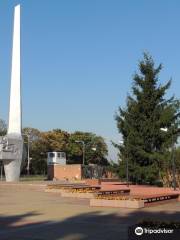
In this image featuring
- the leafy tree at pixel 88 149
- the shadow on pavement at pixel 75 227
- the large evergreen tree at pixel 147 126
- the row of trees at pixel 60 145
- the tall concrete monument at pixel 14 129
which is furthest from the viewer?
the leafy tree at pixel 88 149

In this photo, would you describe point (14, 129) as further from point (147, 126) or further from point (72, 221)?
point (72, 221)

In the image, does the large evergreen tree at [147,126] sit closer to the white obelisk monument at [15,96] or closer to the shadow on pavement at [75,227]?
the shadow on pavement at [75,227]

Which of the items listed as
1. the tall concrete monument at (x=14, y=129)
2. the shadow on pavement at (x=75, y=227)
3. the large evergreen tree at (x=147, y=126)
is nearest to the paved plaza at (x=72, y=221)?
the shadow on pavement at (x=75, y=227)

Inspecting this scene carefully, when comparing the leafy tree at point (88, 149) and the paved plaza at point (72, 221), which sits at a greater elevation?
the leafy tree at point (88, 149)

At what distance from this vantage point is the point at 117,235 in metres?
13.4

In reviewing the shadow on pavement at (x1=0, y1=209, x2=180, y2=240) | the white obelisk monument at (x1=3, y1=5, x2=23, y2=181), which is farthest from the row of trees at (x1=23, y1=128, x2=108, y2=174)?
the shadow on pavement at (x1=0, y1=209, x2=180, y2=240)

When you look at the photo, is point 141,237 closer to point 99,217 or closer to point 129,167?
point 99,217

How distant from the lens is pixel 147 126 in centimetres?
3675

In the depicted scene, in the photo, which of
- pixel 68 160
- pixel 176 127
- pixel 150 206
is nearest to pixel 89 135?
pixel 68 160

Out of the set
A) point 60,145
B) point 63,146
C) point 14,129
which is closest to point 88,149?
point 63,146

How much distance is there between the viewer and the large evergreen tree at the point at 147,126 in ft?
119

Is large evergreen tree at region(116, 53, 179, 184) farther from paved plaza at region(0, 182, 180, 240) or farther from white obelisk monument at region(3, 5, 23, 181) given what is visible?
white obelisk monument at region(3, 5, 23, 181)

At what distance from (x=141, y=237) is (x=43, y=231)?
23.7 ft

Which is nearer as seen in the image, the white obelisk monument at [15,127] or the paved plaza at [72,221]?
the paved plaza at [72,221]
